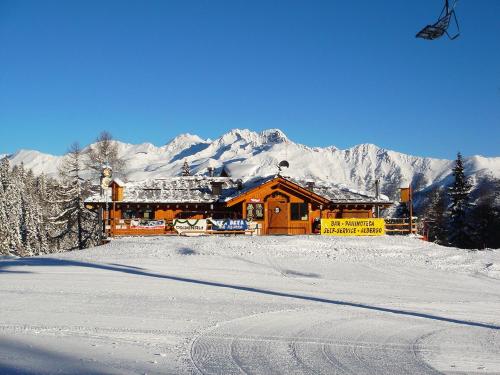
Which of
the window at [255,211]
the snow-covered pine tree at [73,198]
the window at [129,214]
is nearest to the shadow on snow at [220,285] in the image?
the window at [129,214]

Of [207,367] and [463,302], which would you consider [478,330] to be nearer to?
[463,302]

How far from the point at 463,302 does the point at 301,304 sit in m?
5.73

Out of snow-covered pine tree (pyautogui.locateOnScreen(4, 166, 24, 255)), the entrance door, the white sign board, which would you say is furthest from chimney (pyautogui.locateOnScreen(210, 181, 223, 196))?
snow-covered pine tree (pyautogui.locateOnScreen(4, 166, 24, 255))

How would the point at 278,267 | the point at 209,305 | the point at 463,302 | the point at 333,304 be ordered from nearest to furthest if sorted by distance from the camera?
the point at 209,305, the point at 333,304, the point at 463,302, the point at 278,267

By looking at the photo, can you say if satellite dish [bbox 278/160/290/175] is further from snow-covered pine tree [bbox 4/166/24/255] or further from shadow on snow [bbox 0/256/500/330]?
snow-covered pine tree [bbox 4/166/24/255]

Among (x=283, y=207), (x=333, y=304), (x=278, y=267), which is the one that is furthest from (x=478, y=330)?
(x=283, y=207)

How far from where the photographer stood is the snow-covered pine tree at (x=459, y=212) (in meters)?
52.9

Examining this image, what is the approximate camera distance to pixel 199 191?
40156 millimetres

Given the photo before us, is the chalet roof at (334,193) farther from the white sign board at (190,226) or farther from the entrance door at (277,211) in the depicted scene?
the white sign board at (190,226)

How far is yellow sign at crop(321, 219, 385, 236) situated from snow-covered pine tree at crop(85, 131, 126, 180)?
2860 centimetres

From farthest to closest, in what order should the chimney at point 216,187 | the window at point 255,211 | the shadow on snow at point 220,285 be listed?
the chimney at point 216,187
the window at point 255,211
the shadow on snow at point 220,285

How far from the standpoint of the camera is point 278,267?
2456cm

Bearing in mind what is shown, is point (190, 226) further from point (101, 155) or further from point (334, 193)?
point (101, 155)

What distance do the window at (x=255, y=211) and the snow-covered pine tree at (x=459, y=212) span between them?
1000 inches
